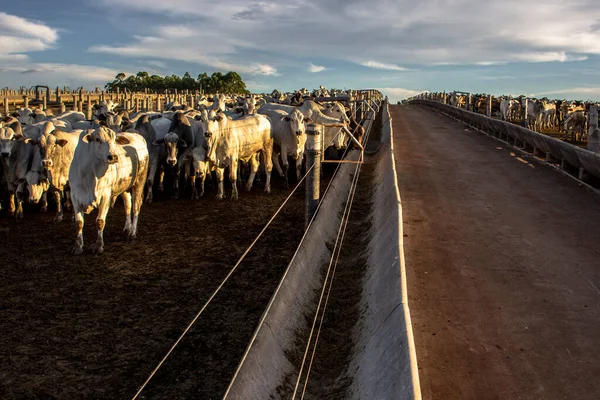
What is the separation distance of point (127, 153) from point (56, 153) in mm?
2358

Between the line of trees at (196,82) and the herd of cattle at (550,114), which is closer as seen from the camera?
the herd of cattle at (550,114)

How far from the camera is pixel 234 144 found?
1645 cm

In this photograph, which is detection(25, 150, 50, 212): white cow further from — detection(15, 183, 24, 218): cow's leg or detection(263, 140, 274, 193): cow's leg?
detection(263, 140, 274, 193): cow's leg

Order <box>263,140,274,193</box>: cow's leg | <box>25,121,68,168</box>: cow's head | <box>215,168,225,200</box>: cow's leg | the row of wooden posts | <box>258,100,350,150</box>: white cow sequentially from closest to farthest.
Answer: <box>25,121,68,168</box>: cow's head < <box>215,168,225,200</box>: cow's leg < <box>263,140,274,193</box>: cow's leg < <box>258,100,350,150</box>: white cow < the row of wooden posts

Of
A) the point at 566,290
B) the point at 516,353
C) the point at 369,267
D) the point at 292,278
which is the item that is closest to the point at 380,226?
the point at 369,267

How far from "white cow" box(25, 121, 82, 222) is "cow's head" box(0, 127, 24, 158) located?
2.12ft

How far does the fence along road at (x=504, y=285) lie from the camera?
5512 millimetres

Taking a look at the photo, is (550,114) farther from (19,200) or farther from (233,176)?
(19,200)

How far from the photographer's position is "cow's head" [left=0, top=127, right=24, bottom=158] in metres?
13.7

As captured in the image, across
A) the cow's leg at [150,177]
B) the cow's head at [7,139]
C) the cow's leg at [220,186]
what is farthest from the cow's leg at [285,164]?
the cow's head at [7,139]

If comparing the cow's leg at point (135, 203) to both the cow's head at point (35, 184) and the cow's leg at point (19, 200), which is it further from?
the cow's leg at point (19, 200)

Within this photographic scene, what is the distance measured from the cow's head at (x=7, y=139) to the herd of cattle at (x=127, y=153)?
21 millimetres

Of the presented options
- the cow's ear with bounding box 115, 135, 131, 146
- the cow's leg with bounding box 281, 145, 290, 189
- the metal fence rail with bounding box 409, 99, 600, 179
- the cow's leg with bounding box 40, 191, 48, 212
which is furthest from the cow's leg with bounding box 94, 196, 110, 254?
the metal fence rail with bounding box 409, 99, 600, 179

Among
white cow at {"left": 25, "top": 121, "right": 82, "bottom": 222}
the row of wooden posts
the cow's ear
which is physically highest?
the row of wooden posts
